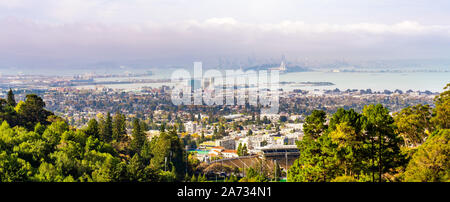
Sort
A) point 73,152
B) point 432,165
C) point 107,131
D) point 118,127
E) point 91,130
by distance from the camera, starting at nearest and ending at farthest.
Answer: point 432,165
point 73,152
point 91,130
point 107,131
point 118,127

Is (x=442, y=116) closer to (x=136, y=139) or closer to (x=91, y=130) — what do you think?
(x=91, y=130)

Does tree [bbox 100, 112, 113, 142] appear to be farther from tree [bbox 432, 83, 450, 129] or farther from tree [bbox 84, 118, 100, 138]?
tree [bbox 432, 83, 450, 129]

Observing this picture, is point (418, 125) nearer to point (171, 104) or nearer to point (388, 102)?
point (388, 102)

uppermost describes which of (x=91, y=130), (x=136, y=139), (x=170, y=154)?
(x=91, y=130)

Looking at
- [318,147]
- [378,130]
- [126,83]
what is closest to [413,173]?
[378,130]

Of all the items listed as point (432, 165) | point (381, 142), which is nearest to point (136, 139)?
point (381, 142)

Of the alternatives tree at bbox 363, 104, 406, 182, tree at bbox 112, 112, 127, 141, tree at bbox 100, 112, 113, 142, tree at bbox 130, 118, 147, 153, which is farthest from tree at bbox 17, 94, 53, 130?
tree at bbox 363, 104, 406, 182

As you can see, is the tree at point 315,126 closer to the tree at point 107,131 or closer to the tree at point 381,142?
the tree at point 381,142

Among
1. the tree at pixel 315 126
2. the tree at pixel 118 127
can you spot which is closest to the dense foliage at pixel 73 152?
the tree at pixel 118 127

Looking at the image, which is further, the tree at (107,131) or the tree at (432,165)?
the tree at (107,131)

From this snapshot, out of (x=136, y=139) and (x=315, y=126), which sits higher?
(x=315, y=126)

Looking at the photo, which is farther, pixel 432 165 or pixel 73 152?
pixel 73 152
